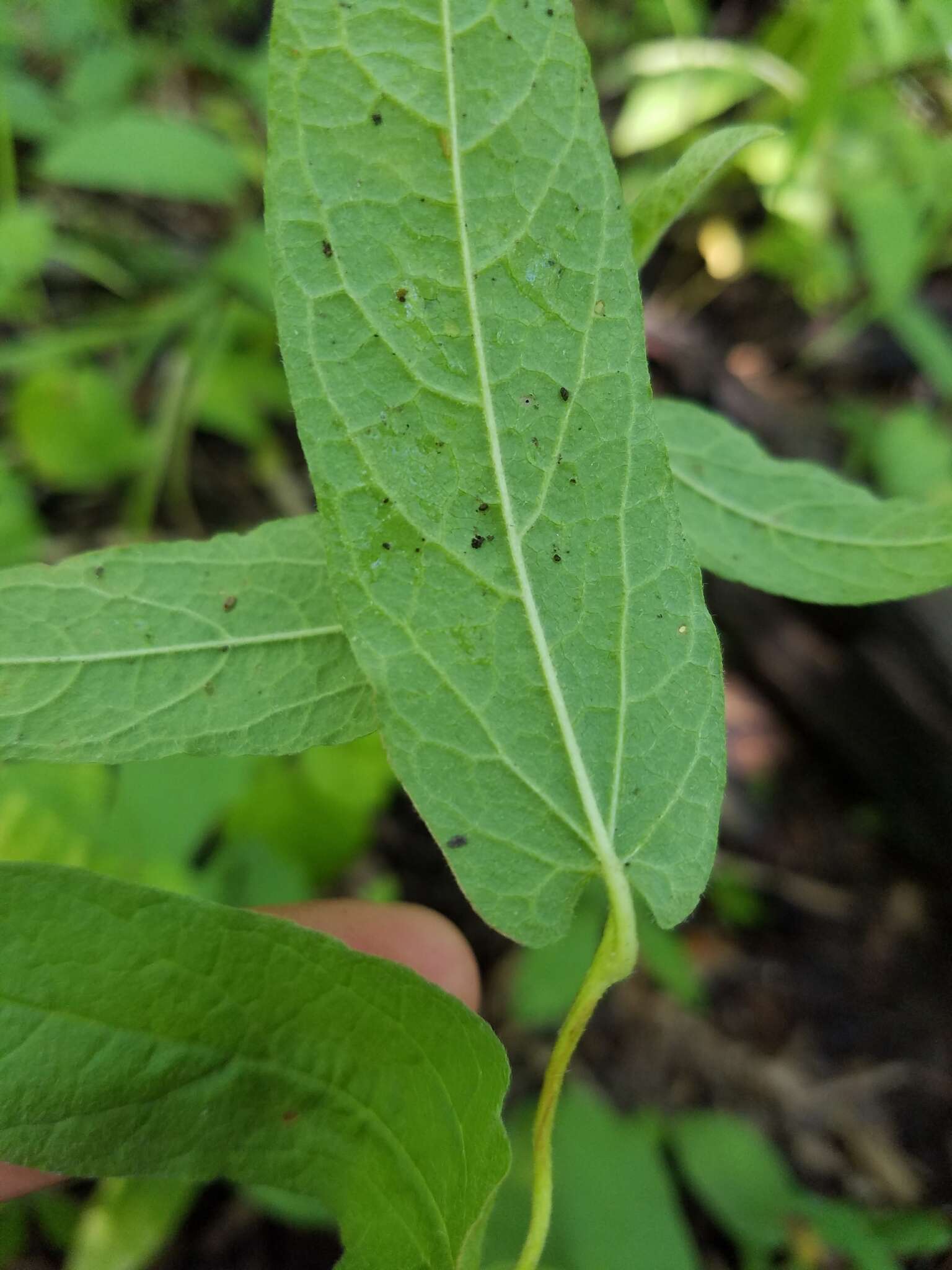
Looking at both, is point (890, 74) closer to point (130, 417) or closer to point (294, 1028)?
point (130, 417)

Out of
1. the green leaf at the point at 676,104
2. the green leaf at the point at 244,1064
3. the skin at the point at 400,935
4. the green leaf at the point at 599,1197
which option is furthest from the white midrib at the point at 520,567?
the green leaf at the point at 676,104

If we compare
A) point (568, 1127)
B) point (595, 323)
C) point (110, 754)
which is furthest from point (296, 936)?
point (568, 1127)

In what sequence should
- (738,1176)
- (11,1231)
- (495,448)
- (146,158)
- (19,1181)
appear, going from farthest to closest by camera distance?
(146,158) → (738,1176) → (11,1231) → (19,1181) → (495,448)

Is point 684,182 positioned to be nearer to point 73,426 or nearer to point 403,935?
point 403,935

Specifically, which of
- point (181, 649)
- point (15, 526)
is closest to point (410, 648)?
point (181, 649)

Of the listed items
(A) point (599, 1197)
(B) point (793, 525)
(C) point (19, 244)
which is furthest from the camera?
(C) point (19, 244)

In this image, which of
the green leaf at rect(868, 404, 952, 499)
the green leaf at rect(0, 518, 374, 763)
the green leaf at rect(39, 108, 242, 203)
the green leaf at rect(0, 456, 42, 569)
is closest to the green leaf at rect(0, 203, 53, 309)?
the green leaf at rect(39, 108, 242, 203)
